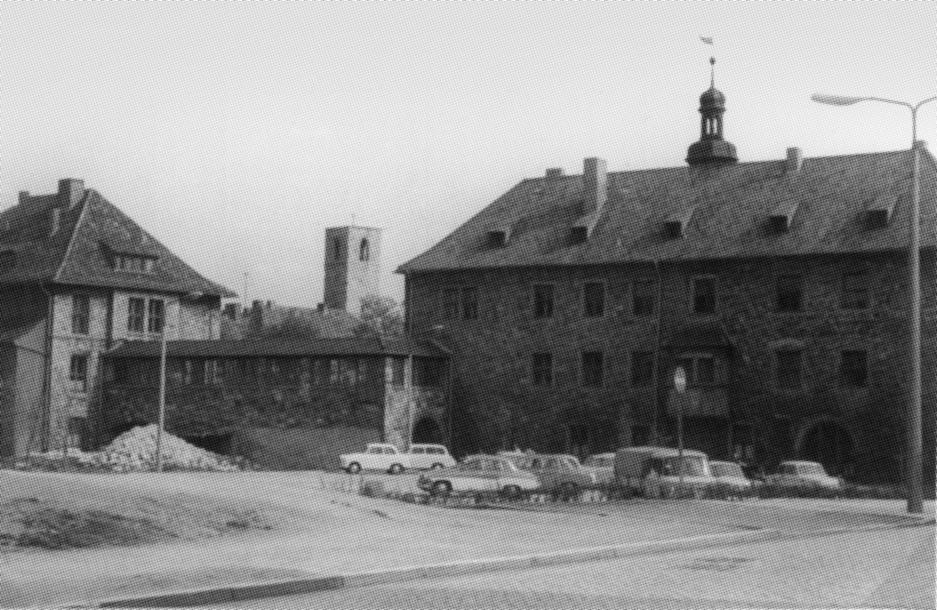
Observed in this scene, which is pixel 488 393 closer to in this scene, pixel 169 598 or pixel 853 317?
pixel 853 317

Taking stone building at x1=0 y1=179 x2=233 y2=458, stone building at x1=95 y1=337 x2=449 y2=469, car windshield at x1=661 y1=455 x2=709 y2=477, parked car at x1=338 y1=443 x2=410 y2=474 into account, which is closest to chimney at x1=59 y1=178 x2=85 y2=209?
stone building at x1=0 y1=179 x2=233 y2=458

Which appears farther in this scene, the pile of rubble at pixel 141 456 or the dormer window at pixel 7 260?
the dormer window at pixel 7 260

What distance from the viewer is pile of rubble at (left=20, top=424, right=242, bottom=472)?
54.9 m

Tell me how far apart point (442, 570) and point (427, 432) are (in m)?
45.5

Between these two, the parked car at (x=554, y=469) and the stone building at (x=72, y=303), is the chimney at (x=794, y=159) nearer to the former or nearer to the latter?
the parked car at (x=554, y=469)

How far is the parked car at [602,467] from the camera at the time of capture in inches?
1788

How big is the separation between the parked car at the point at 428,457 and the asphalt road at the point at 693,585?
35658mm

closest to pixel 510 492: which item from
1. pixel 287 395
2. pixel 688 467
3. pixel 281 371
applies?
pixel 688 467

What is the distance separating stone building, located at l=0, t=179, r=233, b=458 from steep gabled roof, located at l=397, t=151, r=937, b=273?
1282 cm

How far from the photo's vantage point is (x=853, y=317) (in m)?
57.2

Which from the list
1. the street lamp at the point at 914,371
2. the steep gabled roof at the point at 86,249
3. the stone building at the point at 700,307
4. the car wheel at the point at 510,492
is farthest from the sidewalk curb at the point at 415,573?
the steep gabled roof at the point at 86,249

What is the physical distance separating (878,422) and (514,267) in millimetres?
17640

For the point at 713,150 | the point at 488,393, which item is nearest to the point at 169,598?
the point at 488,393

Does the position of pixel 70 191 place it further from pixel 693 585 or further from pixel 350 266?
pixel 350 266
